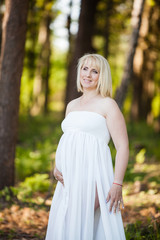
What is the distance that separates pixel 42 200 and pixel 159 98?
15.8 meters

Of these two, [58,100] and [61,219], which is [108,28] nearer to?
[61,219]

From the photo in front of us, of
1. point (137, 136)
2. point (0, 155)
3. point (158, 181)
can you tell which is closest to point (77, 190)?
point (0, 155)

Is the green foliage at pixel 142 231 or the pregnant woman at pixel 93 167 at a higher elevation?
the pregnant woman at pixel 93 167

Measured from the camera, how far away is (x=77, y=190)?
284cm

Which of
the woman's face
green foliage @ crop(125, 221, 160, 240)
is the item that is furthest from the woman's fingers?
green foliage @ crop(125, 221, 160, 240)

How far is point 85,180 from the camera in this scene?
9.40 feet

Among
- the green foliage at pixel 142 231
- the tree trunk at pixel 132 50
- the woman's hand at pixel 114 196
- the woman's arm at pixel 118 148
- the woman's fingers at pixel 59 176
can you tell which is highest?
the tree trunk at pixel 132 50

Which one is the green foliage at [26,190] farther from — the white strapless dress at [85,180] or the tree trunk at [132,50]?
the tree trunk at [132,50]

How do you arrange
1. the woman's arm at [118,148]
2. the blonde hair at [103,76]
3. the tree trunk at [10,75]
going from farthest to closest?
the tree trunk at [10,75] < the blonde hair at [103,76] < the woman's arm at [118,148]

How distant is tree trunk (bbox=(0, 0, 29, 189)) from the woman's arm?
2.50 metres

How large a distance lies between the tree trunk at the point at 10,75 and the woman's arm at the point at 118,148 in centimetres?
250

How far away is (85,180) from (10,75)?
2.59m

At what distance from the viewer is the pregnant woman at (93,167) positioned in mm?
2748

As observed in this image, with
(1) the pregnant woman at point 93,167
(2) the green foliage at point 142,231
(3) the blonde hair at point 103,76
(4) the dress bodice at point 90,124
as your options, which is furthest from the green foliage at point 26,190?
(3) the blonde hair at point 103,76
